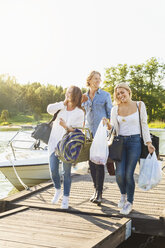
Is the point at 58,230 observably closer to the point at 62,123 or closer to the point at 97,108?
the point at 62,123

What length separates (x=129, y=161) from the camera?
11.9ft

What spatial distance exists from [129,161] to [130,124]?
0.39 metres

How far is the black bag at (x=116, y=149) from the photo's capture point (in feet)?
11.8

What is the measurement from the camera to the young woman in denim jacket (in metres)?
4.09

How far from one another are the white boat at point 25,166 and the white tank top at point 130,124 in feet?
12.1

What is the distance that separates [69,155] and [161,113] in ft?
116

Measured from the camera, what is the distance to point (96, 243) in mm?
2887

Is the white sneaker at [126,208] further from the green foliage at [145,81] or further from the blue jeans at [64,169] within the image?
the green foliage at [145,81]

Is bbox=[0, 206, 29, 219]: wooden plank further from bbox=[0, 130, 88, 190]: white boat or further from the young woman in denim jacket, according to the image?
bbox=[0, 130, 88, 190]: white boat

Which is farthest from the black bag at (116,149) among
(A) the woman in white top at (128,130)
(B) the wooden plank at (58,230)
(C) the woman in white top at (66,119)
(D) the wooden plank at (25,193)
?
(D) the wooden plank at (25,193)

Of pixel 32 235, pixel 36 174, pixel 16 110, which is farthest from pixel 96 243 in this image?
pixel 16 110

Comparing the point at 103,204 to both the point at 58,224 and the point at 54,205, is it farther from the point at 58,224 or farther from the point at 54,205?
the point at 58,224

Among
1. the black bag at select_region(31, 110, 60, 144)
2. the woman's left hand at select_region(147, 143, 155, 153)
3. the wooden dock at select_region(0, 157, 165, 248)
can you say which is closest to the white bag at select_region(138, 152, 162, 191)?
the woman's left hand at select_region(147, 143, 155, 153)

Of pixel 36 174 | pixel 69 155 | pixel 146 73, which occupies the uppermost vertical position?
pixel 146 73
